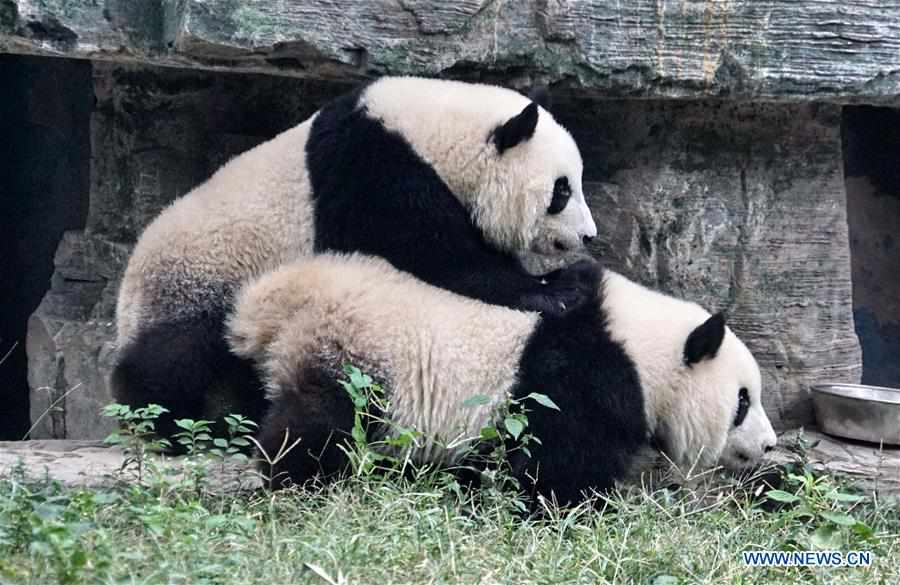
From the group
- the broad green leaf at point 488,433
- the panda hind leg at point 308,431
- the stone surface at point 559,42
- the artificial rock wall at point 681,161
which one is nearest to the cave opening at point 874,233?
the artificial rock wall at point 681,161

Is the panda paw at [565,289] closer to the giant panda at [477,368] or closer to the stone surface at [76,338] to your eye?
the giant panda at [477,368]

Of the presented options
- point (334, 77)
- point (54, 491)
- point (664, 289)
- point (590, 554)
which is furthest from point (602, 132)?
point (54, 491)

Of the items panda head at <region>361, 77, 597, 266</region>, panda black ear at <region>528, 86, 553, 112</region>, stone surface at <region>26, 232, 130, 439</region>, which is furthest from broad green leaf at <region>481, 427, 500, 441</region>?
stone surface at <region>26, 232, 130, 439</region>

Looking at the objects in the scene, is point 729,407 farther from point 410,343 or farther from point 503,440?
point 410,343

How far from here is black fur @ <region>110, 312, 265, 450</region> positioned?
5348 mm

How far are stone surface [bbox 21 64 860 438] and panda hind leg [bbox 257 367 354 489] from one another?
1.84 m

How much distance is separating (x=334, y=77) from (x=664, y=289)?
76.9 inches

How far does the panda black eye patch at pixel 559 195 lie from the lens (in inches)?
223

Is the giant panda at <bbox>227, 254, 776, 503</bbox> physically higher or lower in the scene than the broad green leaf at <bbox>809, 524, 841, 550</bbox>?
higher

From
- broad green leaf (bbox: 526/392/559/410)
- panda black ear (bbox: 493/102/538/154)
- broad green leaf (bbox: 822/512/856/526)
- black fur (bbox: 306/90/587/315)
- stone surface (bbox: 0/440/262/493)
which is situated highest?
panda black ear (bbox: 493/102/538/154)

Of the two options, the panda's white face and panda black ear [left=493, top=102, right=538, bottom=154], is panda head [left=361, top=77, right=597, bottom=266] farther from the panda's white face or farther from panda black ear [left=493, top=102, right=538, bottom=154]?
the panda's white face

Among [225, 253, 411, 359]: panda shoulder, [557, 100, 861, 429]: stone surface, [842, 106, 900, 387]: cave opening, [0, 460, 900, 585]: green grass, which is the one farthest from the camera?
[842, 106, 900, 387]: cave opening

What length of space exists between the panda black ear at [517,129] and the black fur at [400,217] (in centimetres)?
31

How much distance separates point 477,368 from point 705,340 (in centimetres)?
92
